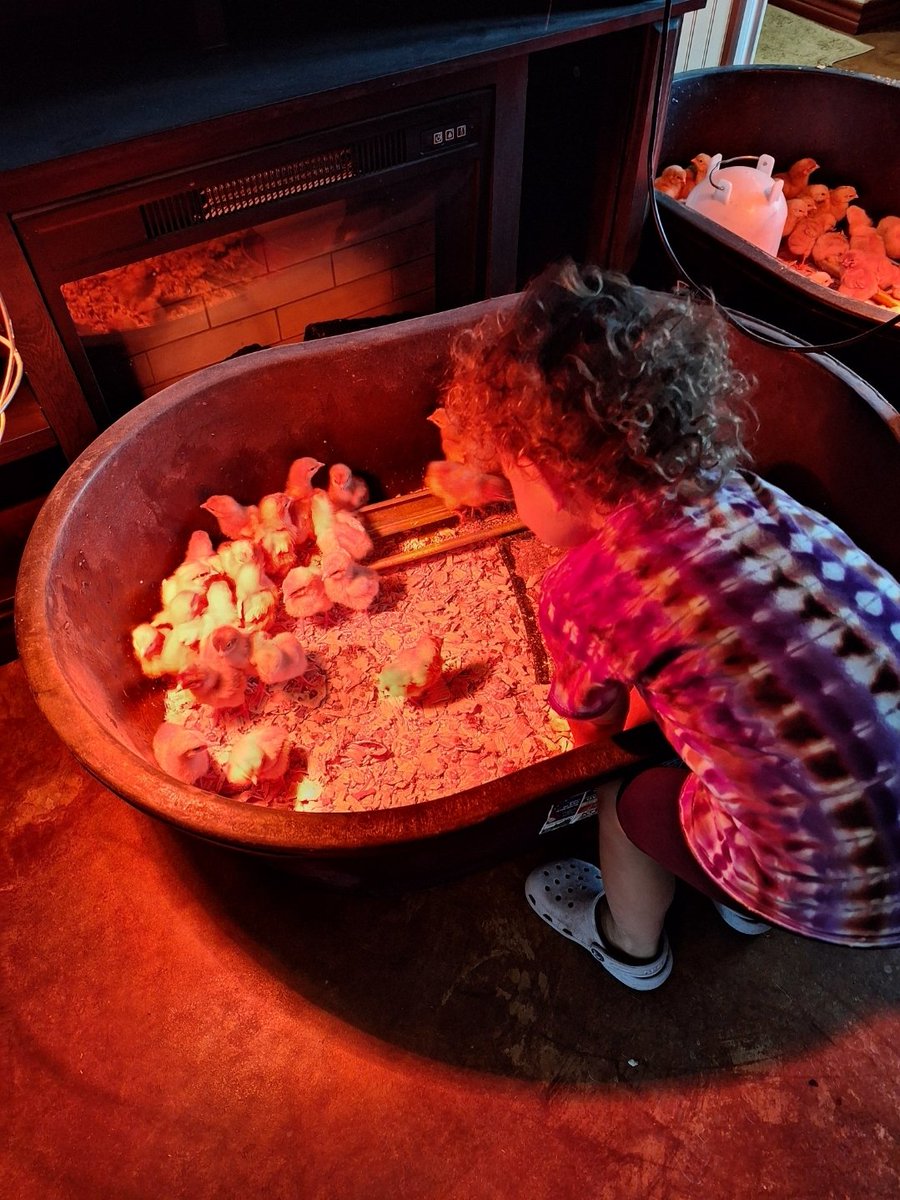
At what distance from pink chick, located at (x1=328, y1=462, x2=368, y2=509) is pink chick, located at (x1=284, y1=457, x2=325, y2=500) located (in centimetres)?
4

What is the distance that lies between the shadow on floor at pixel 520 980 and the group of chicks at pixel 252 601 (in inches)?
8.4

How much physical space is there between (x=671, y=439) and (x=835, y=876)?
556 mm

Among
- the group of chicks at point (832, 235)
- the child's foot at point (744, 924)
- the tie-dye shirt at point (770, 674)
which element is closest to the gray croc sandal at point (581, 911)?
the child's foot at point (744, 924)

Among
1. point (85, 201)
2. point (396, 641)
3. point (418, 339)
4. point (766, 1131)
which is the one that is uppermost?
point (85, 201)

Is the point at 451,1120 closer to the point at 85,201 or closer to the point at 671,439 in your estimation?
the point at 671,439

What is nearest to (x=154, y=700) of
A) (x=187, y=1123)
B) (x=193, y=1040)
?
(x=193, y=1040)

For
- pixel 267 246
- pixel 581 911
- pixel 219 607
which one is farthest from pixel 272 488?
pixel 581 911

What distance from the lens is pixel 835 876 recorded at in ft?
3.30

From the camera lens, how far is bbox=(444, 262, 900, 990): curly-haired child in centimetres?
→ 95

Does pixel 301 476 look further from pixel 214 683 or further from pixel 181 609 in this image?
pixel 214 683

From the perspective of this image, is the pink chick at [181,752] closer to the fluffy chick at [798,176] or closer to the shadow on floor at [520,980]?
the shadow on floor at [520,980]

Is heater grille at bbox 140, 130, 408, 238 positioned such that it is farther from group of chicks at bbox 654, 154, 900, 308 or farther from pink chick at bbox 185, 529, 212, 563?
group of chicks at bbox 654, 154, 900, 308

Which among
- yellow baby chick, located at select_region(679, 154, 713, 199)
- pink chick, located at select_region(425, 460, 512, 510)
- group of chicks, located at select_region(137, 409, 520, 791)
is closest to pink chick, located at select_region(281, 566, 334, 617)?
group of chicks, located at select_region(137, 409, 520, 791)

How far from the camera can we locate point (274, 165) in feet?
5.10
